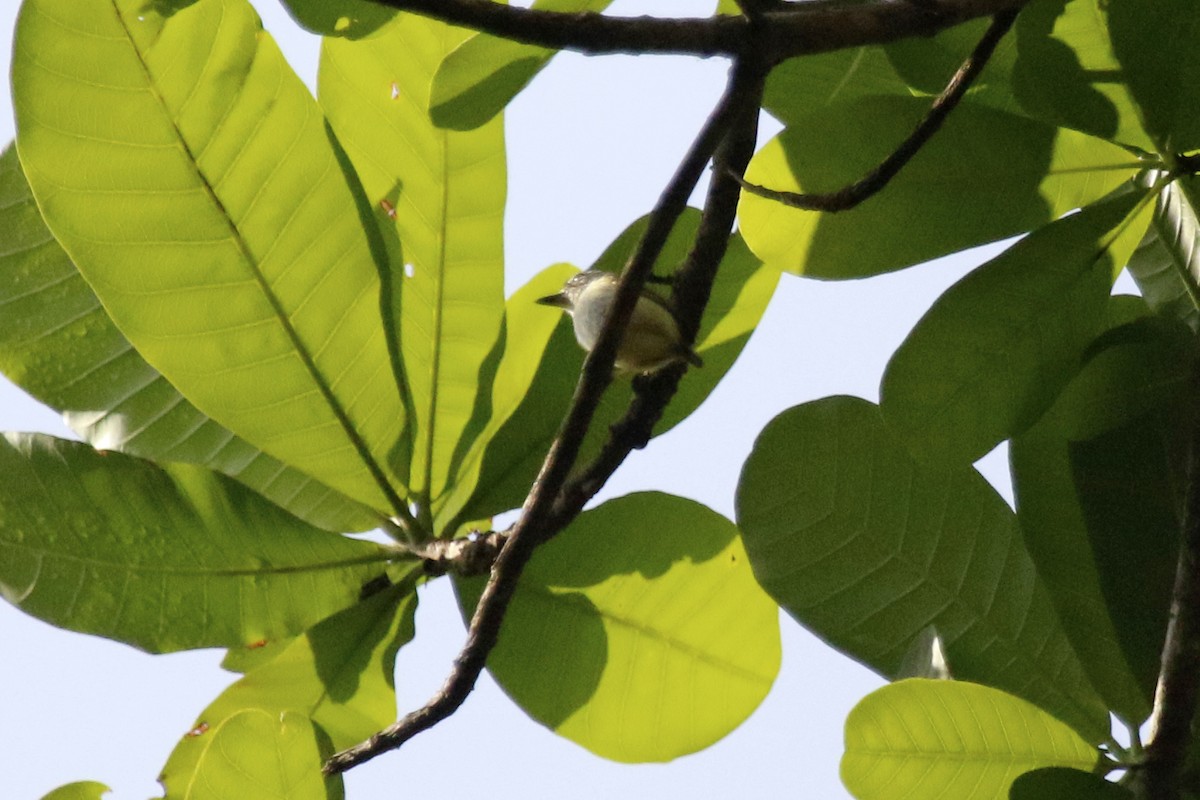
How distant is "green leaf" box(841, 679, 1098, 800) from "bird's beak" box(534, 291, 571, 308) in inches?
31.9

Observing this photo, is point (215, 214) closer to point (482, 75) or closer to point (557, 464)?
point (482, 75)

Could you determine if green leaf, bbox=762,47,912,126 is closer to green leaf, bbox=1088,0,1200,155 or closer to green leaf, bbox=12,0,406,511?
A: green leaf, bbox=1088,0,1200,155

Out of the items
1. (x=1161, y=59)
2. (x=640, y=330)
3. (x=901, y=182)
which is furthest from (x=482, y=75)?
(x=1161, y=59)

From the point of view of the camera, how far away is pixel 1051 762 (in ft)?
5.31

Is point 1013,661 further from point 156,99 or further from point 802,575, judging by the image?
point 156,99

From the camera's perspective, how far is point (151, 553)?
179 centimetres

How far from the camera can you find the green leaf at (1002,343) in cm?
159

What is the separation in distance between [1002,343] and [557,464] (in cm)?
61

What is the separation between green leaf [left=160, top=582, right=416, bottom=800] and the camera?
1930mm

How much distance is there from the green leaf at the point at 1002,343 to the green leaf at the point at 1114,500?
0.14 metres

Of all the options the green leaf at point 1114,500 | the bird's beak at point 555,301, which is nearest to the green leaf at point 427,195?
the bird's beak at point 555,301

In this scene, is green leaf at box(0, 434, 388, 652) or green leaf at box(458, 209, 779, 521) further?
green leaf at box(458, 209, 779, 521)

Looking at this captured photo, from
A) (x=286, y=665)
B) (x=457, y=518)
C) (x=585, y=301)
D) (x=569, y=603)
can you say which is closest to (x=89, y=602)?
(x=286, y=665)

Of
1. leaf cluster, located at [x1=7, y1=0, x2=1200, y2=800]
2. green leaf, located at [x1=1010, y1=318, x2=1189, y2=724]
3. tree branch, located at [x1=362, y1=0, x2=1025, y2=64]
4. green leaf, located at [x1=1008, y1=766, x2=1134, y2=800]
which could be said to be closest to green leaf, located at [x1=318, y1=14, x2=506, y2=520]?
leaf cluster, located at [x1=7, y1=0, x2=1200, y2=800]
